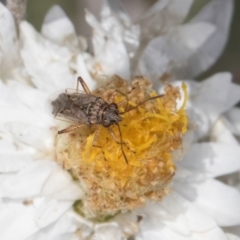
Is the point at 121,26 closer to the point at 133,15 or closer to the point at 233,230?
the point at 233,230

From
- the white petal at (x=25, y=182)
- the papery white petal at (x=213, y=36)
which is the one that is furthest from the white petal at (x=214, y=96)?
the white petal at (x=25, y=182)

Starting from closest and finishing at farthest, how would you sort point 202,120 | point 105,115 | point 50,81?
point 105,115
point 50,81
point 202,120

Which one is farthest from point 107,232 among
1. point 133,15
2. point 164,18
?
point 133,15

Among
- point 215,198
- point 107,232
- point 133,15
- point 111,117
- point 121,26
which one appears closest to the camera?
point 111,117

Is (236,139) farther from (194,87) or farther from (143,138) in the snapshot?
(143,138)

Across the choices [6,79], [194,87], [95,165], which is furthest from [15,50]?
[194,87]
